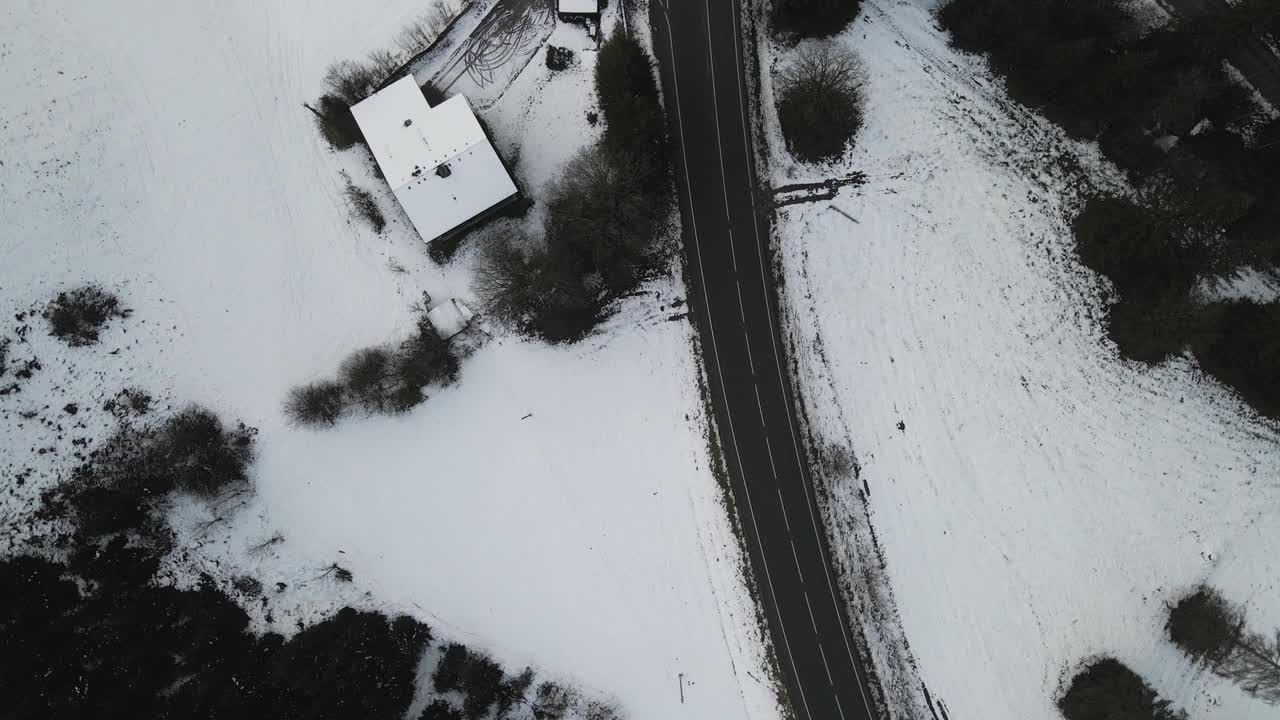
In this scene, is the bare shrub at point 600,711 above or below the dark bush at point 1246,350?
below

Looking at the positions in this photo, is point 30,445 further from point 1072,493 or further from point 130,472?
point 1072,493

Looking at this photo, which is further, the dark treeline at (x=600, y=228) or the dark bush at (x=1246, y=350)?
the dark treeline at (x=600, y=228)

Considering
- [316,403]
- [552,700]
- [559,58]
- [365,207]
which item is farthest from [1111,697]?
[365,207]

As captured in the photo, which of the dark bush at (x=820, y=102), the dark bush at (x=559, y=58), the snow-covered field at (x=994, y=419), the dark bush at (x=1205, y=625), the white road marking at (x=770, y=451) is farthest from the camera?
the dark bush at (x=559, y=58)

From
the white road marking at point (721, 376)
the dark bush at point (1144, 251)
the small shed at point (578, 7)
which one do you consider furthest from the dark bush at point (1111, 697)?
the small shed at point (578, 7)

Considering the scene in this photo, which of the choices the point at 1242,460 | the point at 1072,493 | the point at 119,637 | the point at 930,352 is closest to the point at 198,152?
the point at 119,637

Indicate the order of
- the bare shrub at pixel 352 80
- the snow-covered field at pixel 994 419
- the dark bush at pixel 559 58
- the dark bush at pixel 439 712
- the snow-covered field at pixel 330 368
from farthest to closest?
the dark bush at pixel 559 58
the bare shrub at pixel 352 80
the snow-covered field at pixel 330 368
the snow-covered field at pixel 994 419
the dark bush at pixel 439 712

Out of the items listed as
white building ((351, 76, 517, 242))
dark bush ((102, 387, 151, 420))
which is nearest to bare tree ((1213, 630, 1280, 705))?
white building ((351, 76, 517, 242))

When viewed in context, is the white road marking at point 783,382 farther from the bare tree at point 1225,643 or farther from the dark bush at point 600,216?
the bare tree at point 1225,643

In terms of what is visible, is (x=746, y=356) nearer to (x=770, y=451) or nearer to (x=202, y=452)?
(x=770, y=451)
